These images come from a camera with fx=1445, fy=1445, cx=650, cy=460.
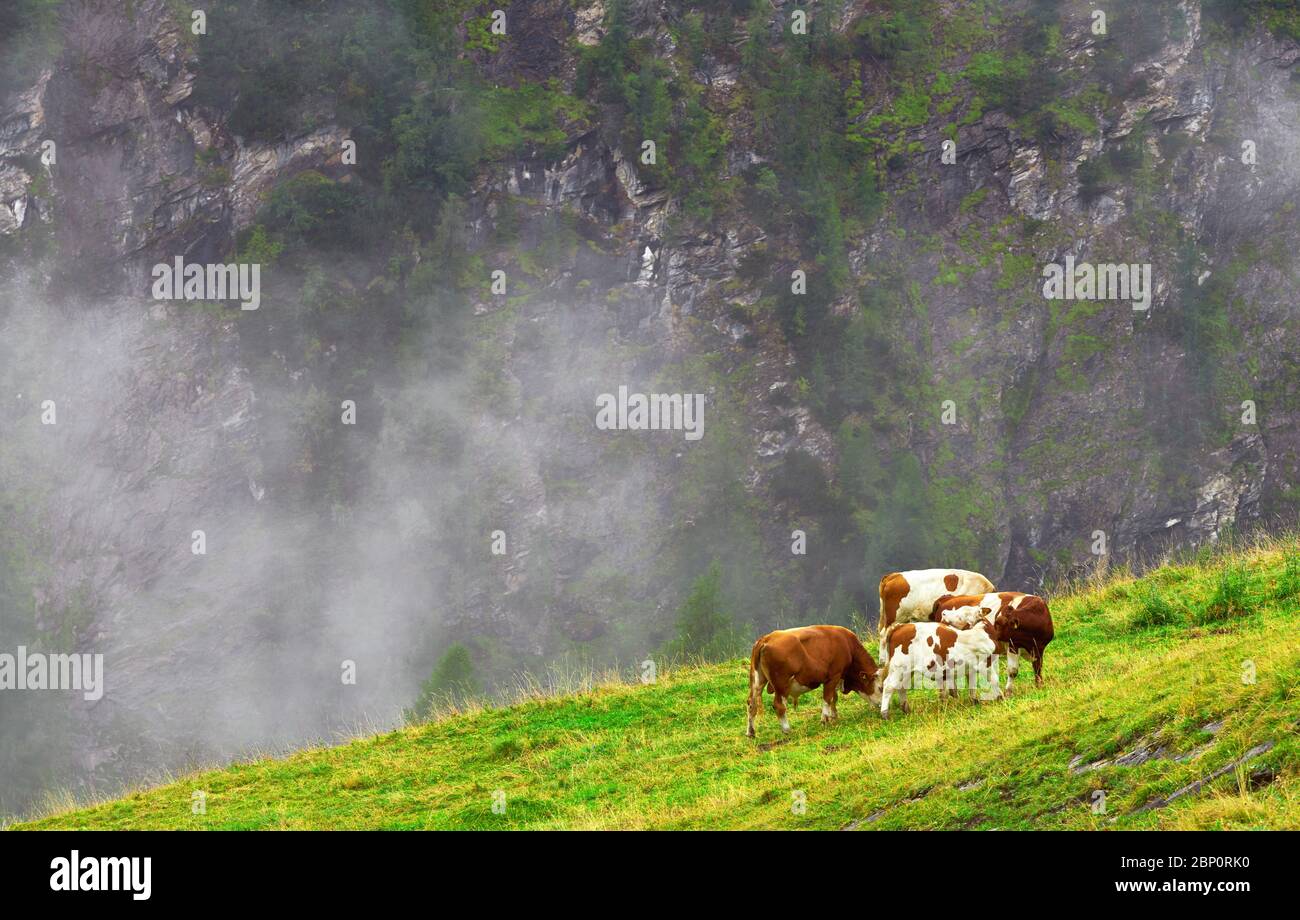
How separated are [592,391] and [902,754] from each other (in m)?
98.3

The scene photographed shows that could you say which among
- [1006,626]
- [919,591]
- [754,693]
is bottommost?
[754,693]

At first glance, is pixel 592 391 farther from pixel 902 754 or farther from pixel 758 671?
pixel 902 754

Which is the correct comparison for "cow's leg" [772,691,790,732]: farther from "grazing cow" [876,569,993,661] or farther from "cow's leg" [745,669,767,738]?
"grazing cow" [876,569,993,661]

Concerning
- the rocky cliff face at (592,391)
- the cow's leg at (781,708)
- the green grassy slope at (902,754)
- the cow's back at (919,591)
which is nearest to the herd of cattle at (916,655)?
the cow's leg at (781,708)

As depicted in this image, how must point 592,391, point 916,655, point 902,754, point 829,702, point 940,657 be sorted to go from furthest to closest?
point 592,391
point 829,702
point 916,655
point 940,657
point 902,754

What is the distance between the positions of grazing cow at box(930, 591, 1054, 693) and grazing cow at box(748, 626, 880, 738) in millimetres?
1398

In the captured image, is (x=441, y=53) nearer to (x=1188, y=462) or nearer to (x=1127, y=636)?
(x=1188, y=462)

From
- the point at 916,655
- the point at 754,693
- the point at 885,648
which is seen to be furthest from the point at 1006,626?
the point at 754,693

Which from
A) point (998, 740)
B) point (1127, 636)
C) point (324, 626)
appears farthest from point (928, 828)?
point (324, 626)

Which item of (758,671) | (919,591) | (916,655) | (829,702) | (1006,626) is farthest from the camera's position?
(919,591)

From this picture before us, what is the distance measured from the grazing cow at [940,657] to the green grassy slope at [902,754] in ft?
1.21

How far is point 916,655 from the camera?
19516 millimetres

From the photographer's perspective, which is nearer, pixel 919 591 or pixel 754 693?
pixel 754 693
